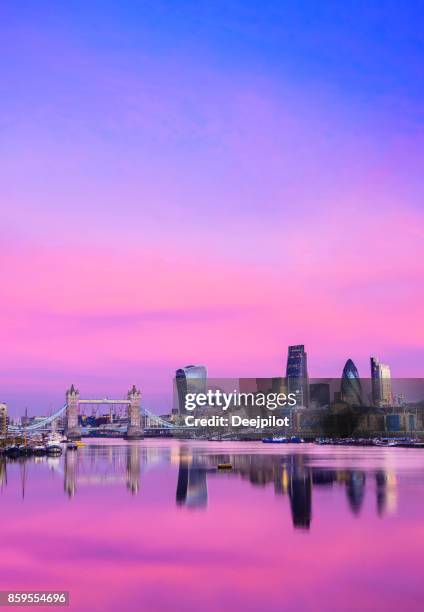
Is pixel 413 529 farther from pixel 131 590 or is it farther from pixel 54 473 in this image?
pixel 54 473

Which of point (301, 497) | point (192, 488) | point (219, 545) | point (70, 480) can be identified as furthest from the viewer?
point (70, 480)

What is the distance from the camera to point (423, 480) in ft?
190

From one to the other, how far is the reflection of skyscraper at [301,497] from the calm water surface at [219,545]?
85 millimetres

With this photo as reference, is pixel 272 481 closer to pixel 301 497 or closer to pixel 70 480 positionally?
pixel 301 497

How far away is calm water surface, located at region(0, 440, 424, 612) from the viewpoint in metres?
21.2

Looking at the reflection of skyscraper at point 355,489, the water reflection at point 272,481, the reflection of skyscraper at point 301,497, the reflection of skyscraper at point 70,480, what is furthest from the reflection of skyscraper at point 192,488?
the reflection of skyscraper at point 355,489

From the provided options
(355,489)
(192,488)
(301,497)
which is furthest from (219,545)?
(192,488)

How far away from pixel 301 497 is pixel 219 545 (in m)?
16.7

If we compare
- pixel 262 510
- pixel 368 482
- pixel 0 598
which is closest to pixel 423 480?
pixel 368 482

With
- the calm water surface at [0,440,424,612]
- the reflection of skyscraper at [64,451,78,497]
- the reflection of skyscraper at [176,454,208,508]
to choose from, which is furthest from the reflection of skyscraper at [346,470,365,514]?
the reflection of skyscraper at [64,451,78,497]

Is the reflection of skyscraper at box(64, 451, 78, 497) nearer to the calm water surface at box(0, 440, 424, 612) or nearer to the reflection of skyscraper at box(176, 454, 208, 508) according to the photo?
the calm water surface at box(0, 440, 424, 612)

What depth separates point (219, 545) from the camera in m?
28.9

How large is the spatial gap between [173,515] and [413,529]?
1234 cm

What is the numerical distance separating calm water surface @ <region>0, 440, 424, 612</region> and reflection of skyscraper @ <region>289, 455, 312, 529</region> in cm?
9
